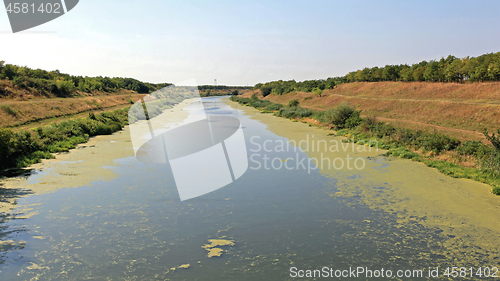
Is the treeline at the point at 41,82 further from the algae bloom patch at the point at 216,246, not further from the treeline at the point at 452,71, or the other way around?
the treeline at the point at 452,71

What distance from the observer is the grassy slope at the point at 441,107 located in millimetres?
24055

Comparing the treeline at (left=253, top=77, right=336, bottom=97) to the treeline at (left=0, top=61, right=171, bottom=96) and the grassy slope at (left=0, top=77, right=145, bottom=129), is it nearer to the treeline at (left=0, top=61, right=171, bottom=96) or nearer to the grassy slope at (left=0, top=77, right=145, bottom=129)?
the treeline at (left=0, top=61, right=171, bottom=96)

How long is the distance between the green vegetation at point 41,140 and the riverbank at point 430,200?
1346cm

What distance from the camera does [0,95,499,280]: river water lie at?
588 cm

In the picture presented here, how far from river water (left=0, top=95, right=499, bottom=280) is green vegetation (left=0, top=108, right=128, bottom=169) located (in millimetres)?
2289

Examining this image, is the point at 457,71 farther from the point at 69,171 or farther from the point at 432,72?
the point at 69,171

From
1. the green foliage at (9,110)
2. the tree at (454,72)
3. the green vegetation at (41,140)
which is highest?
the tree at (454,72)

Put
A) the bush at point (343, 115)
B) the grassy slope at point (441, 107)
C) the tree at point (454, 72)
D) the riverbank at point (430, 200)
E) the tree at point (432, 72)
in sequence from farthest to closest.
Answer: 1. the tree at point (432, 72)
2. the tree at point (454, 72)
3. the bush at point (343, 115)
4. the grassy slope at point (441, 107)
5. the riverbank at point (430, 200)

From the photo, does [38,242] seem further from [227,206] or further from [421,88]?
[421,88]

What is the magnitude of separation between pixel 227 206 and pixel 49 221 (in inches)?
190

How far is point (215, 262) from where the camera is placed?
602cm

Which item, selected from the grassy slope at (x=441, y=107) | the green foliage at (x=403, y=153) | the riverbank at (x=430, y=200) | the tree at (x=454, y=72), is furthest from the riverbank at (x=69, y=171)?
the tree at (x=454, y=72)

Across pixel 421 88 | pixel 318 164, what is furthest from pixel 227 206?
pixel 421 88

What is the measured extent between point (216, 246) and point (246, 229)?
109cm
